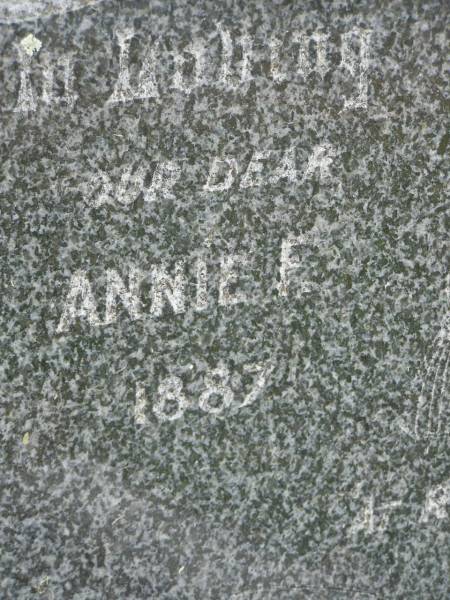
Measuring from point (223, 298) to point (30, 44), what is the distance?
561 mm

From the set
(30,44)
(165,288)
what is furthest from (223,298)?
(30,44)

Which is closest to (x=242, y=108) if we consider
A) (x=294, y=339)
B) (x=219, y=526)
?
(x=294, y=339)

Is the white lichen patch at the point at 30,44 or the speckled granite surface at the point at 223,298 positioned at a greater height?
the white lichen patch at the point at 30,44

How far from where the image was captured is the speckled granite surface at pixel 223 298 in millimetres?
1340

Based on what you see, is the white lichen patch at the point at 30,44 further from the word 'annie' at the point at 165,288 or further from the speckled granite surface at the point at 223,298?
the word 'annie' at the point at 165,288

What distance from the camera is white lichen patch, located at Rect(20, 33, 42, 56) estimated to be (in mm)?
1309

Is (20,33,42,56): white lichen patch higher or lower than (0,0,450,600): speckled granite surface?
higher

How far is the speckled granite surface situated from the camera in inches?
52.7

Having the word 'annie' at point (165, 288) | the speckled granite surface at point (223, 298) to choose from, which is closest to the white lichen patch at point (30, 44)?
the speckled granite surface at point (223, 298)

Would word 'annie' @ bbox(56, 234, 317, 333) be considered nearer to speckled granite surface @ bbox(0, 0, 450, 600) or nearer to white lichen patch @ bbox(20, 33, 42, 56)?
speckled granite surface @ bbox(0, 0, 450, 600)

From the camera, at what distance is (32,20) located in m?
1.30

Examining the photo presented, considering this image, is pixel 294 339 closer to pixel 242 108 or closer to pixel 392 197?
pixel 392 197

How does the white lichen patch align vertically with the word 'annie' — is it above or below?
above

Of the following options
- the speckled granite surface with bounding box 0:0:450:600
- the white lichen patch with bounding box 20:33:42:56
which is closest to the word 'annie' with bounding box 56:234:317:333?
the speckled granite surface with bounding box 0:0:450:600
